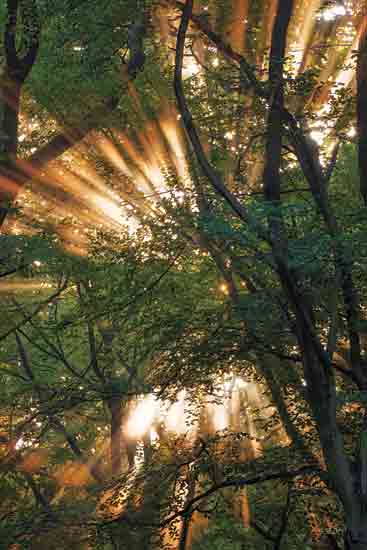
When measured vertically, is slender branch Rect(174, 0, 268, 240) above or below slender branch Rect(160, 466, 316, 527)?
above

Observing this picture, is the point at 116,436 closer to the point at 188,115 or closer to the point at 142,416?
the point at 142,416

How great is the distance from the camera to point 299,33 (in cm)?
1205

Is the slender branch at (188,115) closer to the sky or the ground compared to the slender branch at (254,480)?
closer to the sky

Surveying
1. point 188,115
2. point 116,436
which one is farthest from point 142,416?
point 188,115

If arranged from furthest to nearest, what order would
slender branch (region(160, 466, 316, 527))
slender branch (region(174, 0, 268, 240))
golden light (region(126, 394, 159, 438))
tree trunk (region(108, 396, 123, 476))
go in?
tree trunk (region(108, 396, 123, 476)) < golden light (region(126, 394, 159, 438)) < slender branch (region(160, 466, 316, 527)) < slender branch (region(174, 0, 268, 240))

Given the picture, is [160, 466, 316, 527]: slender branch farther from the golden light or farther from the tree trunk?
the tree trunk

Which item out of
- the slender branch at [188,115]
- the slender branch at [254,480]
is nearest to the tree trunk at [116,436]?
the slender branch at [254,480]

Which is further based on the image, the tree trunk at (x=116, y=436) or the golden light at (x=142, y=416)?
the tree trunk at (x=116, y=436)

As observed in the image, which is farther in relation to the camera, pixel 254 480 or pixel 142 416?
pixel 142 416

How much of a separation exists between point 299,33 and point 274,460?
24.1 feet

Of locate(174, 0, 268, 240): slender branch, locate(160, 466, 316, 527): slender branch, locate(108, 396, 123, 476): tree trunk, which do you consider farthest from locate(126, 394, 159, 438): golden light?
locate(174, 0, 268, 240): slender branch

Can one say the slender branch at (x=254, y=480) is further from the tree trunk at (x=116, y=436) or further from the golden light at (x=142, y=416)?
the tree trunk at (x=116, y=436)

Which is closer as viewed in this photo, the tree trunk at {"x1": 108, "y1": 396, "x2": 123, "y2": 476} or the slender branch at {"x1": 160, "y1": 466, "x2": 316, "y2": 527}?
the slender branch at {"x1": 160, "y1": 466, "x2": 316, "y2": 527}

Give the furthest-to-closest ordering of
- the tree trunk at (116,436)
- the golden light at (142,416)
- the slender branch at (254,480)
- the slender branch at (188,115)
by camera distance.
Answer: the tree trunk at (116,436), the golden light at (142,416), the slender branch at (254,480), the slender branch at (188,115)
